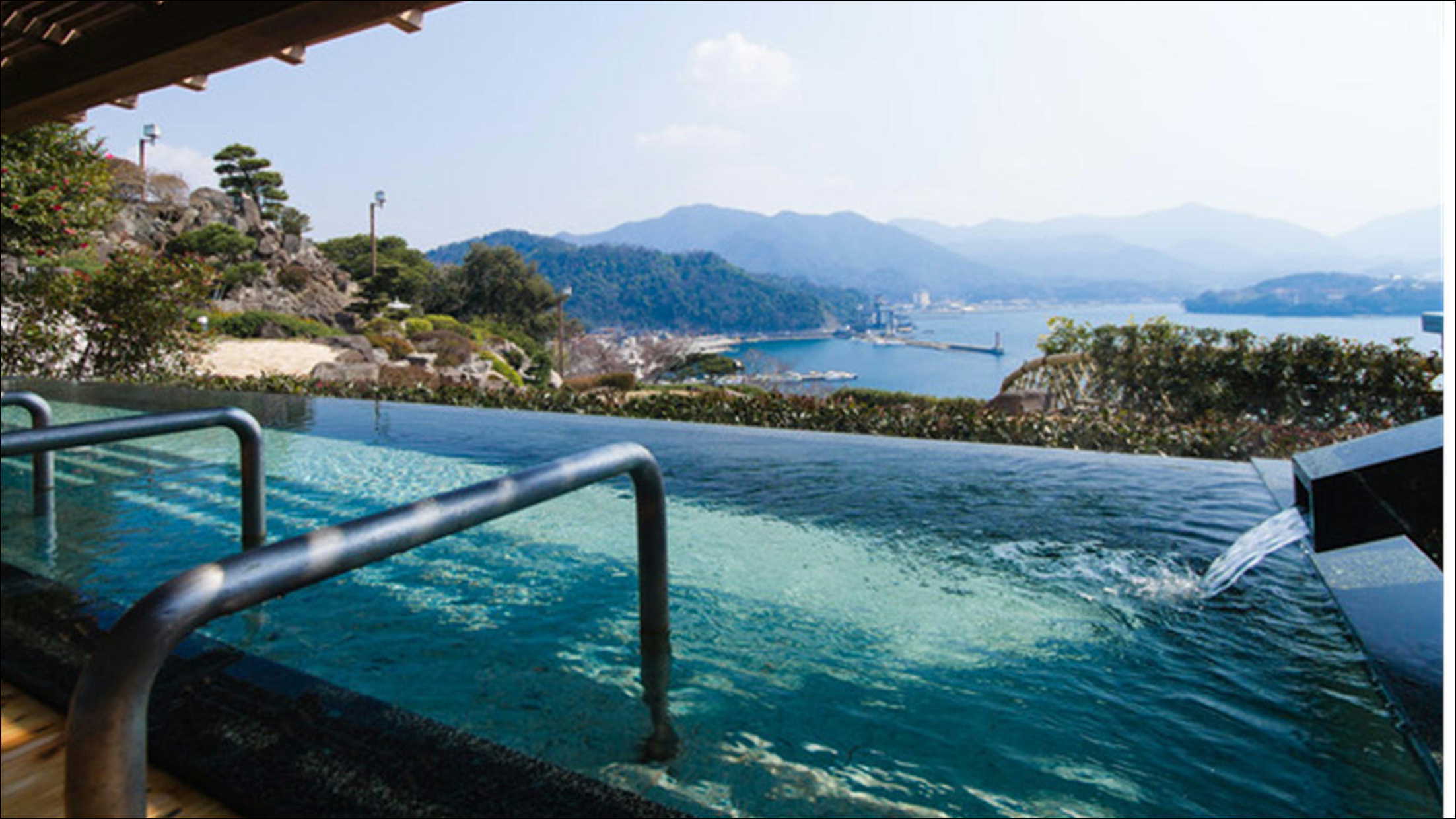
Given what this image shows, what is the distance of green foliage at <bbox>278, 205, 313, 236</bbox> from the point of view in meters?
46.5

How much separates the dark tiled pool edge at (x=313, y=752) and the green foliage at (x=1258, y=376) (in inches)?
382

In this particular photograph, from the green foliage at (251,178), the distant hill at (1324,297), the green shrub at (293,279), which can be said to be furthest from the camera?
the green foliage at (251,178)

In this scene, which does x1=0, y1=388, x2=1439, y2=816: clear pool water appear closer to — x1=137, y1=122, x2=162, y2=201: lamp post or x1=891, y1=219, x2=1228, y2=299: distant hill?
x1=137, y1=122, x2=162, y2=201: lamp post

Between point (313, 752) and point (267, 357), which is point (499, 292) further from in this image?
point (313, 752)

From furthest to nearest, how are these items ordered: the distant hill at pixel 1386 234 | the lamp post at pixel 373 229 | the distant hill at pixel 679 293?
the distant hill at pixel 1386 234
the distant hill at pixel 679 293
the lamp post at pixel 373 229

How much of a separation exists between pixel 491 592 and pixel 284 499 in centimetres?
223

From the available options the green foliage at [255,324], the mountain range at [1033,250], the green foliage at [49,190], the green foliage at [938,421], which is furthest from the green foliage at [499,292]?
the mountain range at [1033,250]

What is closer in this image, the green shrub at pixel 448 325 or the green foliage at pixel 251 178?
the green shrub at pixel 448 325

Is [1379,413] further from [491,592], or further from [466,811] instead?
[466,811]

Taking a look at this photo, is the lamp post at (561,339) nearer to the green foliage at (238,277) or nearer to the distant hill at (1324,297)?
the green foliage at (238,277)

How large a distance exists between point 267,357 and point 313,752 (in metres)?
21.5

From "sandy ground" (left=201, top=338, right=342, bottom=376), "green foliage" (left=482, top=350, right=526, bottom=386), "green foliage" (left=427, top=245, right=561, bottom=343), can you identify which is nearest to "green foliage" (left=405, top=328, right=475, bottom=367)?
"green foliage" (left=482, top=350, right=526, bottom=386)

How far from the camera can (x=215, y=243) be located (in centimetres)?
3694

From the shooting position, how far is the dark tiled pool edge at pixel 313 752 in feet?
4.66
